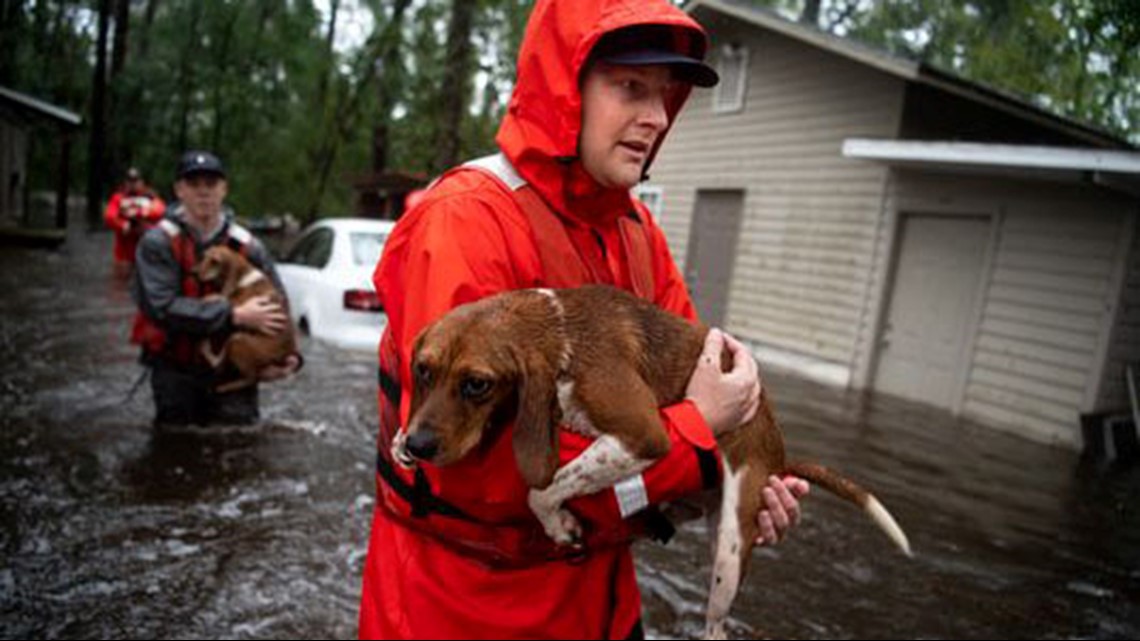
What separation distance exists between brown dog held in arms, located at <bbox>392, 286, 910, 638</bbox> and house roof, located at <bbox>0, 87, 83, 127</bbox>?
15086 mm

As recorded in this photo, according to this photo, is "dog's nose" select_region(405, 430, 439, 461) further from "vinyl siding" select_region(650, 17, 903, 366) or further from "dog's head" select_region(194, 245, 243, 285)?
"vinyl siding" select_region(650, 17, 903, 366)

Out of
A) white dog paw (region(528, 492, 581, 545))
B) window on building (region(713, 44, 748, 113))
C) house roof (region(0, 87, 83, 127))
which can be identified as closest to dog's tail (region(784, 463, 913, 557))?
white dog paw (region(528, 492, 581, 545))

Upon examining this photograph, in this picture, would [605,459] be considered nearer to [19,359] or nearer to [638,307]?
[638,307]

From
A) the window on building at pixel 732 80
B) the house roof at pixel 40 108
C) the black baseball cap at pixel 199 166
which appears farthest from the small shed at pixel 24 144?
the window on building at pixel 732 80

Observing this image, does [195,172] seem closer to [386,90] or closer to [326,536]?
[326,536]

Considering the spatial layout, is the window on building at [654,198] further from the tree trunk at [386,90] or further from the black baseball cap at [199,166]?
the black baseball cap at [199,166]

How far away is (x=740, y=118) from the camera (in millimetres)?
16031

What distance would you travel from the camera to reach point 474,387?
1726 mm

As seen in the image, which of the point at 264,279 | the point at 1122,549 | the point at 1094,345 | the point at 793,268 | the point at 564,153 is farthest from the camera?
the point at 793,268

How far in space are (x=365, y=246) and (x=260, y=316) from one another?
14.2 feet

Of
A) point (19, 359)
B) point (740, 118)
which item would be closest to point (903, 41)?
point (740, 118)

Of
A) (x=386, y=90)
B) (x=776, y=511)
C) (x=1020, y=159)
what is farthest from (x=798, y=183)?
(x=386, y=90)

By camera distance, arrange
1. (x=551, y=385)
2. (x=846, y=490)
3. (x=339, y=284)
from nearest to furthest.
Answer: (x=551, y=385), (x=846, y=490), (x=339, y=284)

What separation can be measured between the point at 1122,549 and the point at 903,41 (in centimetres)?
3150
